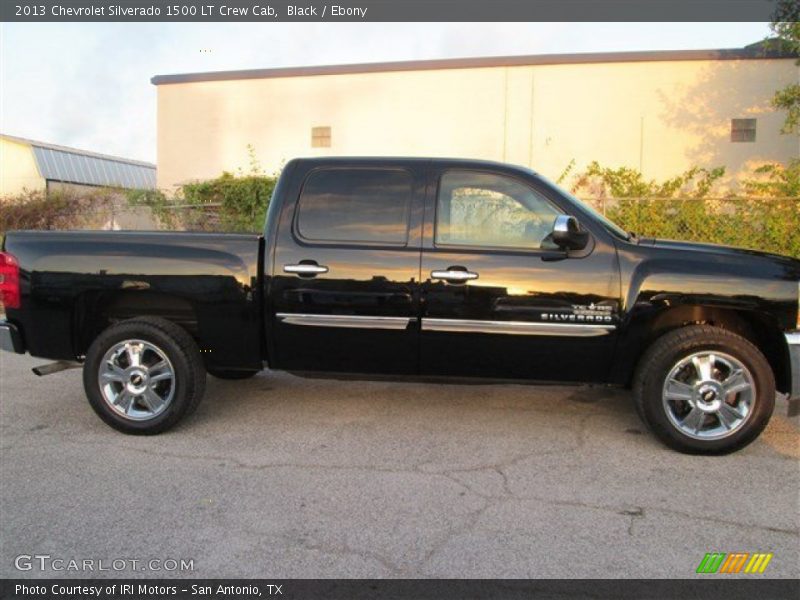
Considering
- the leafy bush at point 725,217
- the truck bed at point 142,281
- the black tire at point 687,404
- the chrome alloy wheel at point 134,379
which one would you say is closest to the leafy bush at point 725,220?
the leafy bush at point 725,217

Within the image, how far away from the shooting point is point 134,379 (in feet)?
14.9

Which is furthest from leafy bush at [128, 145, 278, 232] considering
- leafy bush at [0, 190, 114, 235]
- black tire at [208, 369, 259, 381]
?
black tire at [208, 369, 259, 381]

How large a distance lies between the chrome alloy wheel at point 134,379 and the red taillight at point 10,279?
0.79 meters

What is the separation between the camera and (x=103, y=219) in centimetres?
1502

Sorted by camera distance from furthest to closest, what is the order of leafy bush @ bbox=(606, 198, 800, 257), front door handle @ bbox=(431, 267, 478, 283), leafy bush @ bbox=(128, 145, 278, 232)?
1. leafy bush @ bbox=(128, 145, 278, 232)
2. leafy bush @ bbox=(606, 198, 800, 257)
3. front door handle @ bbox=(431, 267, 478, 283)

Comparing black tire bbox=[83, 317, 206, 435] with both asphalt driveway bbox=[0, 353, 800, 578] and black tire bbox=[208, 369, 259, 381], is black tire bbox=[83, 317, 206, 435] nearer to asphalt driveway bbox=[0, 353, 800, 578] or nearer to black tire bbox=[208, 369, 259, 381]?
asphalt driveway bbox=[0, 353, 800, 578]

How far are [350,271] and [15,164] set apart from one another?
101ft

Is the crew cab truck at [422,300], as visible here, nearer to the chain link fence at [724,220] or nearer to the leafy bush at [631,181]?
the chain link fence at [724,220]

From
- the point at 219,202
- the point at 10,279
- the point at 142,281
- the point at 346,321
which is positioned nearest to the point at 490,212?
the point at 346,321

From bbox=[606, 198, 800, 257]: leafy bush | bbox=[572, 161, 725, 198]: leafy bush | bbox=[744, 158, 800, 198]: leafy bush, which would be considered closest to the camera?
bbox=[606, 198, 800, 257]: leafy bush

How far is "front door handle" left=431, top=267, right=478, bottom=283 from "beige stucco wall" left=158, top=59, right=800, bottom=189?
39.2 feet

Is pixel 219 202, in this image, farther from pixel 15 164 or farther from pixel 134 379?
pixel 15 164

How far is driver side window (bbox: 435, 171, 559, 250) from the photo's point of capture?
14.3ft
